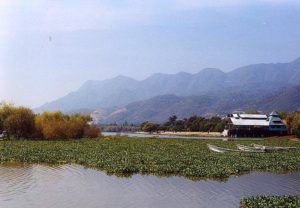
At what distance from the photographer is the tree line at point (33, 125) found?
9869 cm

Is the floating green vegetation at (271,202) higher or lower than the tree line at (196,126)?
lower

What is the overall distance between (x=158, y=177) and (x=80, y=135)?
238ft

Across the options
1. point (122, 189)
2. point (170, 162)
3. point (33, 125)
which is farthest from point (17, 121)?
point (122, 189)

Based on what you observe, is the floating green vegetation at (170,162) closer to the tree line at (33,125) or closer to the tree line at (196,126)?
the tree line at (33,125)

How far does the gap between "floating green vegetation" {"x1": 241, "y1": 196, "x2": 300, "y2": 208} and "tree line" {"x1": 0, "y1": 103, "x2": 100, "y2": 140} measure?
76.5 metres

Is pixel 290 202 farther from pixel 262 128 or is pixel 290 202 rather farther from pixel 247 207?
pixel 262 128

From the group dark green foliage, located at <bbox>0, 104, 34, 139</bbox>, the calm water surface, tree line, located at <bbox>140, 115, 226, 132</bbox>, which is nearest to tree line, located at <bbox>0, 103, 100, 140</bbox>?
dark green foliage, located at <bbox>0, 104, 34, 139</bbox>

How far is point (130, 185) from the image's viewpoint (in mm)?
36656

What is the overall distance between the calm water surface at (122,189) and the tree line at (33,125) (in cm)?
5493

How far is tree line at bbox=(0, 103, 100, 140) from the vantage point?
9869 centimetres

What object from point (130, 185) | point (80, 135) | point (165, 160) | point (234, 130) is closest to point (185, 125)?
point (234, 130)

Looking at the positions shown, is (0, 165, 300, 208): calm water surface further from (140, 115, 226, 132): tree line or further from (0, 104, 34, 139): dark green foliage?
(140, 115, 226, 132): tree line

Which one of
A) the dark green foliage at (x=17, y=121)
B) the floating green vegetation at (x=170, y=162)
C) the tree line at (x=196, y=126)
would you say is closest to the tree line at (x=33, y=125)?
the dark green foliage at (x=17, y=121)

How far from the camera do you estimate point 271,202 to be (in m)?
28.9
